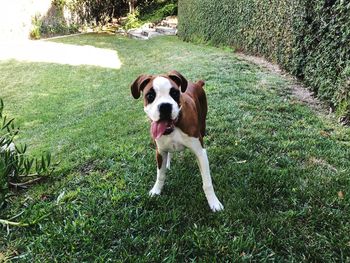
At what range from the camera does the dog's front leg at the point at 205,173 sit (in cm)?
285

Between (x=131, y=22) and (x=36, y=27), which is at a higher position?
(x=36, y=27)

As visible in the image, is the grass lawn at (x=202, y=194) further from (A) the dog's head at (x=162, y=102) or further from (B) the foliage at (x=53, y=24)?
(B) the foliage at (x=53, y=24)

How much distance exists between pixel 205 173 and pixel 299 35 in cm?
580

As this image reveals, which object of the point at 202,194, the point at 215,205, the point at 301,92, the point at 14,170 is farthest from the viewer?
the point at 301,92

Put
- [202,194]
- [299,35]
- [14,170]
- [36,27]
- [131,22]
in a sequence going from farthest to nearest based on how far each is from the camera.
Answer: [131,22]
[36,27]
[299,35]
[14,170]
[202,194]

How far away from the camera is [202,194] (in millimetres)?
3193

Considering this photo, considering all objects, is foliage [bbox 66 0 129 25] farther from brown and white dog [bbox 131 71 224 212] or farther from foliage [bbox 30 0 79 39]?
brown and white dog [bbox 131 71 224 212]

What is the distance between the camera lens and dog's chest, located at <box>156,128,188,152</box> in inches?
109

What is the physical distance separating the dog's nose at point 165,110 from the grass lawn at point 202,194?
35.5 inches

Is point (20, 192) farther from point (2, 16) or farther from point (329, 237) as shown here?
point (2, 16)

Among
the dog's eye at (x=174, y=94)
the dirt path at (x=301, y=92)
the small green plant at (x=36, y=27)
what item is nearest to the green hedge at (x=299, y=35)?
the dirt path at (x=301, y=92)

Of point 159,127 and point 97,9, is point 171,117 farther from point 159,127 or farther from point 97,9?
point 97,9

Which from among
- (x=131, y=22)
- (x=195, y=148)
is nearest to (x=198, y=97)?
(x=195, y=148)

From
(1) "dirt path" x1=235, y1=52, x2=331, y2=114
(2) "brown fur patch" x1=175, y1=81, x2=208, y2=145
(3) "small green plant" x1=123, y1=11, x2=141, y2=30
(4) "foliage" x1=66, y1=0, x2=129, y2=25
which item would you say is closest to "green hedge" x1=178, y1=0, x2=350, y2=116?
(1) "dirt path" x1=235, y1=52, x2=331, y2=114
